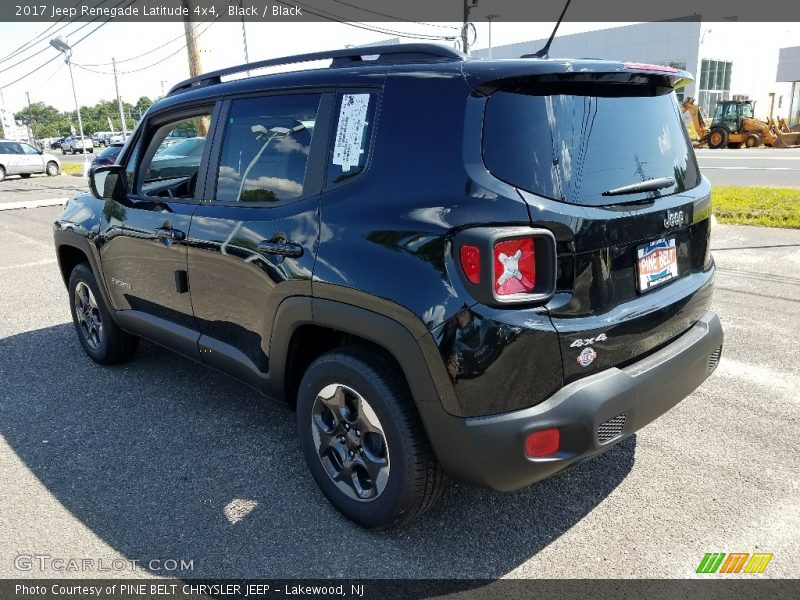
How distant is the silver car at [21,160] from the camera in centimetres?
2588

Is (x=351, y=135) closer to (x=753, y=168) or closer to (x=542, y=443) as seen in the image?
(x=542, y=443)

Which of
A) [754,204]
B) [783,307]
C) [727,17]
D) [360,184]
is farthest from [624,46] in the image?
[360,184]

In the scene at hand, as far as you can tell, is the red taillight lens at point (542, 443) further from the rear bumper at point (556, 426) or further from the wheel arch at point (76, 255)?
the wheel arch at point (76, 255)

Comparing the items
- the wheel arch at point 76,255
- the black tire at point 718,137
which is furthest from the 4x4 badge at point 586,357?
the black tire at point 718,137

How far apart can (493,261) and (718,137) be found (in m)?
31.4

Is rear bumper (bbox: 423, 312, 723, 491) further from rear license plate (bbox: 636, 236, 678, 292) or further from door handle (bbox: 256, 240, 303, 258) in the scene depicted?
door handle (bbox: 256, 240, 303, 258)

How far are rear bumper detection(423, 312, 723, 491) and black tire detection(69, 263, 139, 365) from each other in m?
3.05

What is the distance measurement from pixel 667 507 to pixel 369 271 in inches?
67.7

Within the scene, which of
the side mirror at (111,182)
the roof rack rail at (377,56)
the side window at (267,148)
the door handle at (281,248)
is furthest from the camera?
the side mirror at (111,182)

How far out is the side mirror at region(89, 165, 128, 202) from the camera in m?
3.92

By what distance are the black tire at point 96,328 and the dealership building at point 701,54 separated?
48702 millimetres

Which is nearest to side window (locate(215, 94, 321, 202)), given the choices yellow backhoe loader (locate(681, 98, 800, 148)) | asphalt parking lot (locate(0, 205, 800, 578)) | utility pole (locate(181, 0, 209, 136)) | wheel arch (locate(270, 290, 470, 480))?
wheel arch (locate(270, 290, 470, 480))

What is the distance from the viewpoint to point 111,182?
12.8 ft
